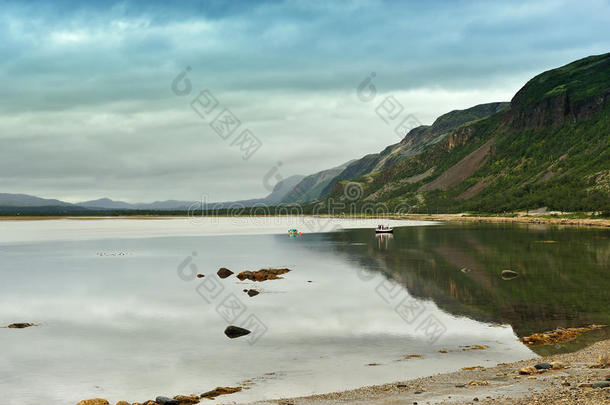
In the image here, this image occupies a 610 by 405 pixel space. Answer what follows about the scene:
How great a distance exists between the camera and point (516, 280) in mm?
50719

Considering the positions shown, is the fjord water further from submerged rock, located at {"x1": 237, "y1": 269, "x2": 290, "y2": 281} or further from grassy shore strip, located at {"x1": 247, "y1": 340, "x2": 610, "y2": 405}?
grassy shore strip, located at {"x1": 247, "y1": 340, "x2": 610, "y2": 405}

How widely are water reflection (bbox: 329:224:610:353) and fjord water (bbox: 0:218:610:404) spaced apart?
6.7 inches

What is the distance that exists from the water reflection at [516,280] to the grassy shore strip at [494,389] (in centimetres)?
562

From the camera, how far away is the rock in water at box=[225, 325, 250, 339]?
3277 cm

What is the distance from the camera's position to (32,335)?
33.4 meters

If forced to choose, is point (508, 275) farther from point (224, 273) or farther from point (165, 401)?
point (165, 401)

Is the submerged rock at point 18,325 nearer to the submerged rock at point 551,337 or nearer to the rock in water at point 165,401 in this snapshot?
the rock in water at point 165,401

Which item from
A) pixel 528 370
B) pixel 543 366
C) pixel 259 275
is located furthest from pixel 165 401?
pixel 259 275

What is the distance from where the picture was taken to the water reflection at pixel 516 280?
34.8 metres

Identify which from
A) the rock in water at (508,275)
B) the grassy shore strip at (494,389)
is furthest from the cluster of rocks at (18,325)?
the rock in water at (508,275)

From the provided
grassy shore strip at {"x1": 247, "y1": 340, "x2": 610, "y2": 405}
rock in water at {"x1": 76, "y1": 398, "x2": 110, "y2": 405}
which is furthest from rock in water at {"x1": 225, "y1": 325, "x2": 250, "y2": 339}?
grassy shore strip at {"x1": 247, "y1": 340, "x2": 610, "y2": 405}

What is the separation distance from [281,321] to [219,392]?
595 inches

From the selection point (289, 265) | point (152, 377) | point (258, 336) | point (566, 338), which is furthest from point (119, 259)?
point (566, 338)

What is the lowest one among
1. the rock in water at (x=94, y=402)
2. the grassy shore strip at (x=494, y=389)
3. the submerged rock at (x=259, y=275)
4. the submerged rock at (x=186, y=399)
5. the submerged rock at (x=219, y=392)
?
the submerged rock at (x=259, y=275)
